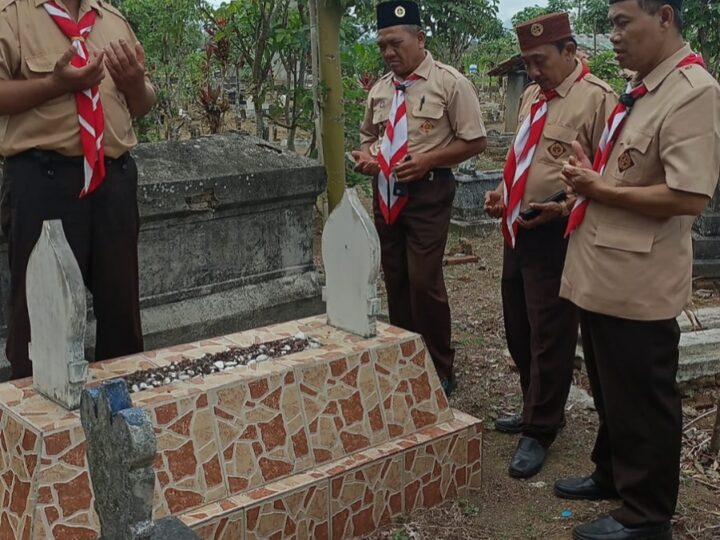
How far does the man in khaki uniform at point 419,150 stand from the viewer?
4105mm

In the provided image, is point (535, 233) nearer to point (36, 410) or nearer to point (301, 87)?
point (36, 410)

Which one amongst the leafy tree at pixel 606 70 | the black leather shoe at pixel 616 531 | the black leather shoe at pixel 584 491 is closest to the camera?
the black leather shoe at pixel 616 531

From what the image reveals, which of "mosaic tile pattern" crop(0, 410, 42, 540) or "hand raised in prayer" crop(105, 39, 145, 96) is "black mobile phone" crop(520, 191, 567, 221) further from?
"mosaic tile pattern" crop(0, 410, 42, 540)

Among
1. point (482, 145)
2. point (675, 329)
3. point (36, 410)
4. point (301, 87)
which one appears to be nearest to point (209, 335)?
point (482, 145)

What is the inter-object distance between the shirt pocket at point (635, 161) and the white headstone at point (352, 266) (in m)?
0.92

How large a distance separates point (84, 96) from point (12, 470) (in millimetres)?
1313

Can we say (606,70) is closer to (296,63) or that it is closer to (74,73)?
(296,63)

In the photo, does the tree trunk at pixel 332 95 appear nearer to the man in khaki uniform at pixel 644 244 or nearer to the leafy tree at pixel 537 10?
the man in khaki uniform at pixel 644 244

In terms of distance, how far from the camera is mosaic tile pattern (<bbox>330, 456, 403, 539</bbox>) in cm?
295

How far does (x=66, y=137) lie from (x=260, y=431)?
4.10ft

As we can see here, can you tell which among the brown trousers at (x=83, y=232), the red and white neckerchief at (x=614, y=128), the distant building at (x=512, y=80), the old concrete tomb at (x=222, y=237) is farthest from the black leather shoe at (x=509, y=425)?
the distant building at (x=512, y=80)

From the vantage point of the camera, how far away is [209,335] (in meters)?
4.82

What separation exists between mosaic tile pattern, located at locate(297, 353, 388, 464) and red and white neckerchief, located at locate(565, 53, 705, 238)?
0.91 meters

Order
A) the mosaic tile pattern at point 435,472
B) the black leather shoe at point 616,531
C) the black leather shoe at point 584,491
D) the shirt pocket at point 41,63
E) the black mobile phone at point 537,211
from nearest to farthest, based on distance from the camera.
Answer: the black leather shoe at point 616,531 < the shirt pocket at point 41,63 < the mosaic tile pattern at point 435,472 < the black leather shoe at point 584,491 < the black mobile phone at point 537,211
